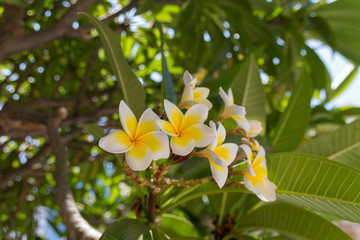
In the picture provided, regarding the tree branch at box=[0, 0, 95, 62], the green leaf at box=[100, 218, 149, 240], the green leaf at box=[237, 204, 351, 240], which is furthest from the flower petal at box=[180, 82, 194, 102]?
the tree branch at box=[0, 0, 95, 62]

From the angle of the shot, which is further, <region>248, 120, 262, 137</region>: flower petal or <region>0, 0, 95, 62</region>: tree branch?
<region>0, 0, 95, 62</region>: tree branch

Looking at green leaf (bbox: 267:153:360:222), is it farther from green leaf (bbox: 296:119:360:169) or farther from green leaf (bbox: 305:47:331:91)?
green leaf (bbox: 305:47:331:91)

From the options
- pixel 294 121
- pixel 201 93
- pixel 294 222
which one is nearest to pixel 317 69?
pixel 294 121

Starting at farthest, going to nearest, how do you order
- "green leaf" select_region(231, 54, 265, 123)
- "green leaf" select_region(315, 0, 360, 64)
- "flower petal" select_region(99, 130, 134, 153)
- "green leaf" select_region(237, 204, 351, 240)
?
"green leaf" select_region(315, 0, 360, 64), "green leaf" select_region(231, 54, 265, 123), "green leaf" select_region(237, 204, 351, 240), "flower petal" select_region(99, 130, 134, 153)

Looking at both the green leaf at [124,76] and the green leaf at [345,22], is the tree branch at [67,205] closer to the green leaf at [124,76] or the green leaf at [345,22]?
the green leaf at [124,76]

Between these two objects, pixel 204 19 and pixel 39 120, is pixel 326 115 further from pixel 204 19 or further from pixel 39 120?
pixel 39 120

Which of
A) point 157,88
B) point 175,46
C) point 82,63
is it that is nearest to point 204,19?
point 175,46
